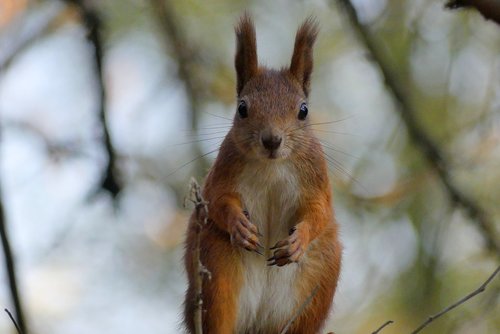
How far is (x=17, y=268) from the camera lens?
9.90 feet

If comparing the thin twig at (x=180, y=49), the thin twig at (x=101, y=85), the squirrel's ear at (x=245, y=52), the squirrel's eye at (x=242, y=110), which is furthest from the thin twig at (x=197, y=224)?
the thin twig at (x=180, y=49)

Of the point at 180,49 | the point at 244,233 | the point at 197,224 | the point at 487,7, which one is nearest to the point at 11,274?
the point at 244,233

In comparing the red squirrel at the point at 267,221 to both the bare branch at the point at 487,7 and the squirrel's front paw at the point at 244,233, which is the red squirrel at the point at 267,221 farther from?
the bare branch at the point at 487,7

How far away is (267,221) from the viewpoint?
3.00m

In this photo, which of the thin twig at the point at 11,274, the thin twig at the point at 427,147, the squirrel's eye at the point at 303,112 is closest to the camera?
the thin twig at the point at 11,274

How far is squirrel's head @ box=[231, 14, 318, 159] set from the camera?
2902mm

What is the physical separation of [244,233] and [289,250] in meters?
0.14

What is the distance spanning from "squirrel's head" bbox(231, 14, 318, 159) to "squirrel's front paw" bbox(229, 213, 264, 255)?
0.68 feet

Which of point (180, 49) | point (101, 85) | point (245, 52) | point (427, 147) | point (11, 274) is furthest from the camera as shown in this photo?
point (180, 49)

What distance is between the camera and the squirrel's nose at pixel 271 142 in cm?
283

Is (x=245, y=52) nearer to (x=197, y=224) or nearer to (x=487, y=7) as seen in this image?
(x=197, y=224)

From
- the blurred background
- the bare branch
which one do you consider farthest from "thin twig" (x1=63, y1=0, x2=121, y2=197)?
the bare branch

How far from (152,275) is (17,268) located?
6.67ft

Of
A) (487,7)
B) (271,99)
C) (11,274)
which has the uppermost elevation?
(487,7)
